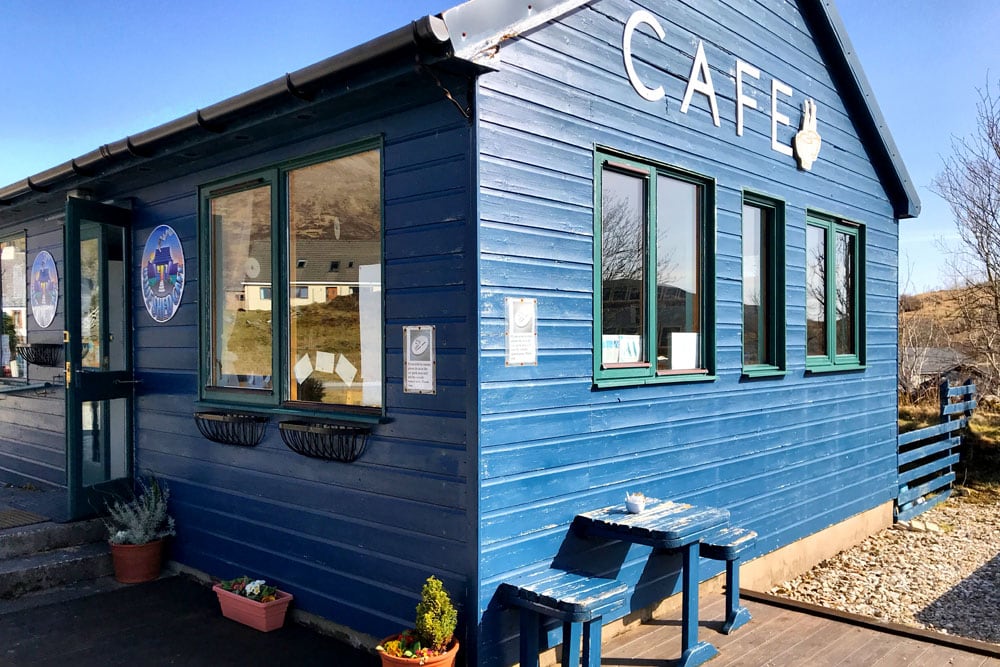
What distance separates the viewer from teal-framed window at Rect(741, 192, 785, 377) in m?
5.58

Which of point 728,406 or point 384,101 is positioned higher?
point 384,101

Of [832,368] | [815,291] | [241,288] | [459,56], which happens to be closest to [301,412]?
[241,288]

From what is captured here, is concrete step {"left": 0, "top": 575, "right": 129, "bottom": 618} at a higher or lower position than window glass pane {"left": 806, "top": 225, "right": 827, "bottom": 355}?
lower

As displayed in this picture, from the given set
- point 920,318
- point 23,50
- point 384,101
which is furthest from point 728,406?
point 23,50

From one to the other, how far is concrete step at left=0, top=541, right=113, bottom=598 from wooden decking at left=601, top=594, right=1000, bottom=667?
3477 mm

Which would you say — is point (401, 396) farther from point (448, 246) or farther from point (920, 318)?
point (920, 318)

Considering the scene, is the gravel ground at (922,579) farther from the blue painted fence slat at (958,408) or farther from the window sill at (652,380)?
the window sill at (652,380)

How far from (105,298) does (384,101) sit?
3.15 meters

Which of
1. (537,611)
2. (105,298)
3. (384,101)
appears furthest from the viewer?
(105,298)

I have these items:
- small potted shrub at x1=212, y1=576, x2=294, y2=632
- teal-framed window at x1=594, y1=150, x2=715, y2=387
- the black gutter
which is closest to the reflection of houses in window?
the black gutter

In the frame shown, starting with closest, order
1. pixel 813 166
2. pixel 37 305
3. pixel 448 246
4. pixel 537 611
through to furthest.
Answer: pixel 537 611 → pixel 448 246 → pixel 813 166 → pixel 37 305

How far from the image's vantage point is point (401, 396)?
145 inches

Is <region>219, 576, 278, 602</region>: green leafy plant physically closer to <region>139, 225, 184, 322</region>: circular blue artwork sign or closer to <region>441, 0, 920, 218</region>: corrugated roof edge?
<region>139, 225, 184, 322</region>: circular blue artwork sign

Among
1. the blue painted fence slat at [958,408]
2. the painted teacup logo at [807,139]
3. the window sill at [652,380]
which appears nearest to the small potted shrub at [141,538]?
the window sill at [652,380]
